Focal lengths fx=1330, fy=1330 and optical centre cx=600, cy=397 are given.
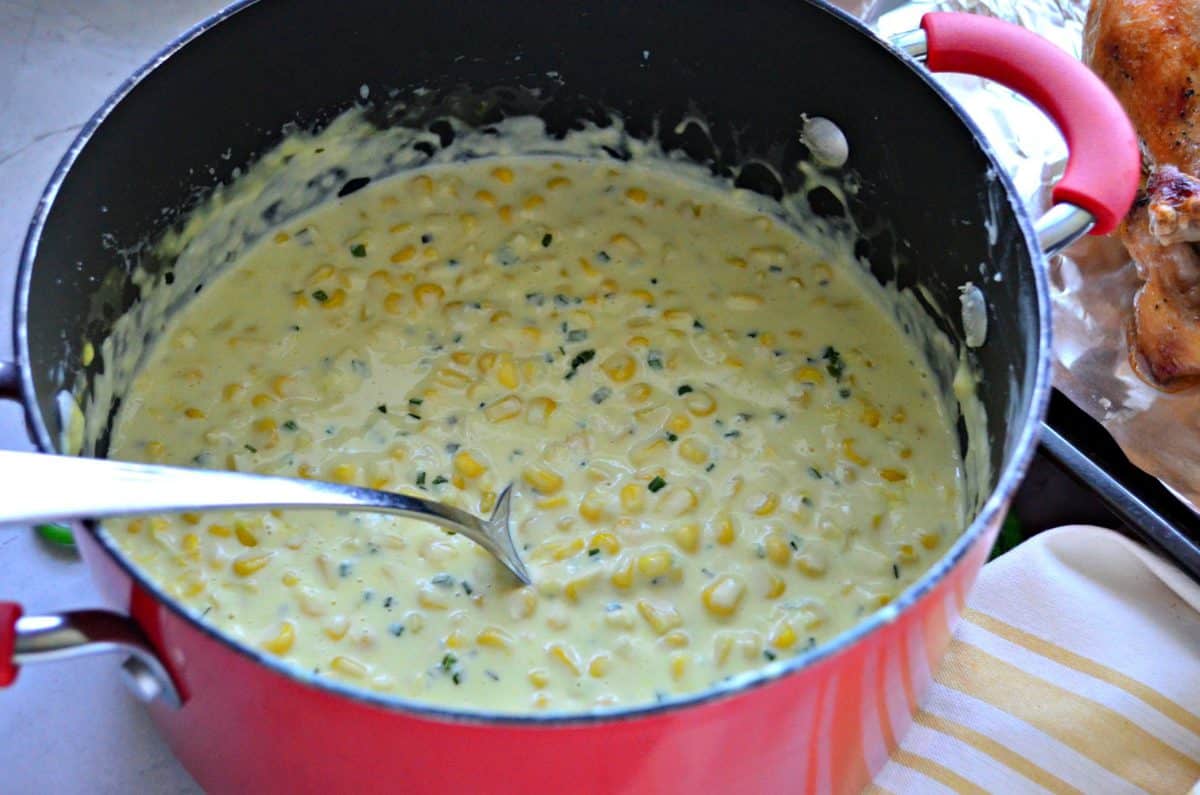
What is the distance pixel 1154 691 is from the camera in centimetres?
145

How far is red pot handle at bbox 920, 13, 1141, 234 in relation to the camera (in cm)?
126

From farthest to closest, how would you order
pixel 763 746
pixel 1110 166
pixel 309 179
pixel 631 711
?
pixel 309 179 < pixel 1110 166 < pixel 763 746 < pixel 631 711

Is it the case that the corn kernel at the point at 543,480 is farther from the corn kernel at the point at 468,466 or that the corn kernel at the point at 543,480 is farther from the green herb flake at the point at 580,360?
the green herb flake at the point at 580,360

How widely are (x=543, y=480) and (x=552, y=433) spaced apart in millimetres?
87

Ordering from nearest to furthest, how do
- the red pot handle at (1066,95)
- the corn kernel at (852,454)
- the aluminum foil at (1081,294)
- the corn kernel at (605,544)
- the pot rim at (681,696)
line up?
1. the pot rim at (681,696)
2. the red pot handle at (1066,95)
3. the corn kernel at (605,544)
4. the corn kernel at (852,454)
5. the aluminum foil at (1081,294)

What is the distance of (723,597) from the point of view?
4.34 feet

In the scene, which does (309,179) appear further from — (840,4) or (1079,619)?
(1079,619)

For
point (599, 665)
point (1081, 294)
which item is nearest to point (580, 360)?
point (599, 665)

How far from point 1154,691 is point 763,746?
0.62 metres

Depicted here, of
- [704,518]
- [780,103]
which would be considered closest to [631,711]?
[704,518]

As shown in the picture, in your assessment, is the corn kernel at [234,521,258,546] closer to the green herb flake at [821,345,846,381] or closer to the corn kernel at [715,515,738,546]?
the corn kernel at [715,515,738,546]

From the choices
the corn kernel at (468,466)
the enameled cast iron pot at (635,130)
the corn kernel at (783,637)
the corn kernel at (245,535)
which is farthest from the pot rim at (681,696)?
the corn kernel at (468,466)

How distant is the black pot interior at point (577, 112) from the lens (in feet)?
4.45

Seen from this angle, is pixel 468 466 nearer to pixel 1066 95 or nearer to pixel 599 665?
pixel 599 665
